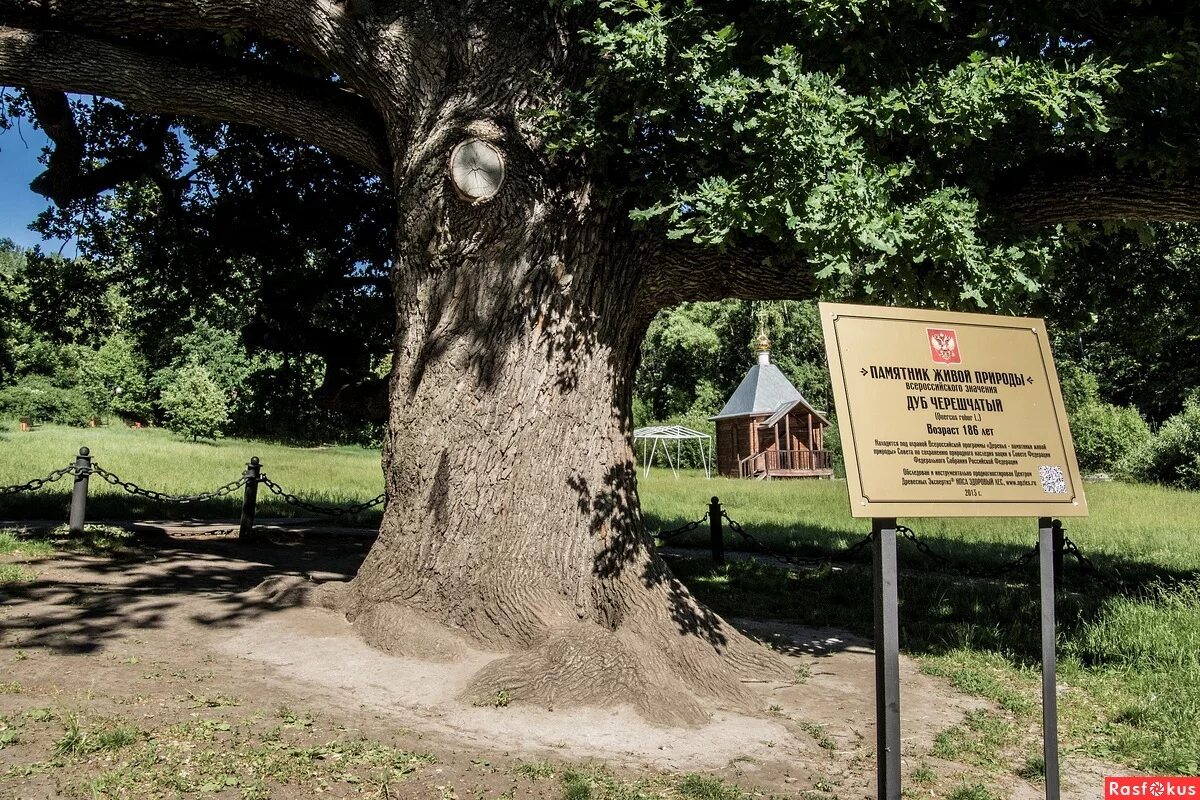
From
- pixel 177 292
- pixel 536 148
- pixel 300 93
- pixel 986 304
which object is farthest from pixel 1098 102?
pixel 177 292

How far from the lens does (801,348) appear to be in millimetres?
52875

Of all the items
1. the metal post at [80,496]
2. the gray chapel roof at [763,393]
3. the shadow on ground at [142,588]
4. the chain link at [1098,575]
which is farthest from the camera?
the gray chapel roof at [763,393]

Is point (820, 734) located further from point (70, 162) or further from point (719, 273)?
point (70, 162)

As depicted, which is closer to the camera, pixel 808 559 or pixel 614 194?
pixel 614 194

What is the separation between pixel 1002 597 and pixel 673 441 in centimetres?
4156

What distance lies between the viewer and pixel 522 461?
639cm

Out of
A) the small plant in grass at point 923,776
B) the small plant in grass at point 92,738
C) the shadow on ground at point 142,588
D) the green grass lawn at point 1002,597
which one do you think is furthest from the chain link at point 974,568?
the small plant in grass at point 92,738

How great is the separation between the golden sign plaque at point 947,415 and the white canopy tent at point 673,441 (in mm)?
35477

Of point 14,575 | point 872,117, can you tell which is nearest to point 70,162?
point 14,575

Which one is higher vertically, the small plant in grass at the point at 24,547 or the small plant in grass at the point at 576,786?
the small plant in grass at the point at 24,547

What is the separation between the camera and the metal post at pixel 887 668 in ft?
11.4

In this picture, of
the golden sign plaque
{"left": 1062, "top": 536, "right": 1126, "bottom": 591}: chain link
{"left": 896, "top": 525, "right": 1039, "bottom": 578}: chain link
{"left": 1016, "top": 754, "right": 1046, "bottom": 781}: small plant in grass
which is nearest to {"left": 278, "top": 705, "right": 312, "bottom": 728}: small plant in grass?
the golden sign plaque

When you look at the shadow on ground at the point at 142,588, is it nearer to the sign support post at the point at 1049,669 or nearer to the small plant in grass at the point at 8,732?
the small plant in grass at the point at 8,732

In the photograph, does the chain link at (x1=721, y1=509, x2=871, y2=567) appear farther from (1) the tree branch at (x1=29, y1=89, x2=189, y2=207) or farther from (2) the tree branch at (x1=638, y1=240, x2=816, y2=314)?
(1) the tree branch at (x1=29, y1=89, x2=189, y2=207)
